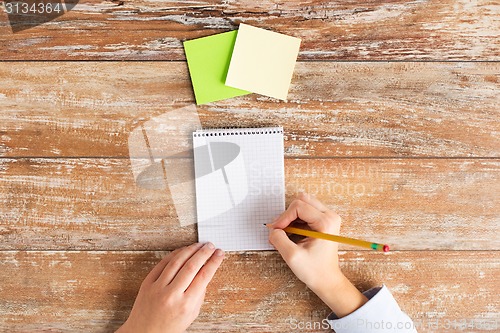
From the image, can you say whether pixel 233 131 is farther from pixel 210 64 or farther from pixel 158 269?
pixel 158 269

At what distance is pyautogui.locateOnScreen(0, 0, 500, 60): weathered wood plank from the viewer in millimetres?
1047

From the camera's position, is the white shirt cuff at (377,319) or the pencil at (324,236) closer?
the pencil at (324,236)

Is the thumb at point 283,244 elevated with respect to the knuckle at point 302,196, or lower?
lower

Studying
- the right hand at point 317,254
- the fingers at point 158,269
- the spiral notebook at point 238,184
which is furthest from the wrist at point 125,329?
the right hand at point 317,254

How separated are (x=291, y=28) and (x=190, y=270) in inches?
21.8

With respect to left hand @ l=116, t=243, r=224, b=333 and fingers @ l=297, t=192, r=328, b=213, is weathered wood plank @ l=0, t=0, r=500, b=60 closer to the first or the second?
fingers @ l=297, t=192, r=328, b=213

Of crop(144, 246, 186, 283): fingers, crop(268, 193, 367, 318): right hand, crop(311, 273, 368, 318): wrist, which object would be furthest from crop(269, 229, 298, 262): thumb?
crop(144, 246, 186, 283): fingers

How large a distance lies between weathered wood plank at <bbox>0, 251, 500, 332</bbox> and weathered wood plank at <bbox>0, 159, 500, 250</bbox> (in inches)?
1.3

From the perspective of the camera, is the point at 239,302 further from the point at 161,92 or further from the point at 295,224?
the point at 161,92

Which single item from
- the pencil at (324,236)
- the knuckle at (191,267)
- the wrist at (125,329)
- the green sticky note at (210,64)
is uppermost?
the green sticky note at (210,64)

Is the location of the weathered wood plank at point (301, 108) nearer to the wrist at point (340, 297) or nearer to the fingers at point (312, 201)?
the fingers at point (312, 201)

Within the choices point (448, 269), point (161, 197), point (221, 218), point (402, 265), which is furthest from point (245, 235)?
point (448, 269)

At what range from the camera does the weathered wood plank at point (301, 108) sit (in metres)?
1.06

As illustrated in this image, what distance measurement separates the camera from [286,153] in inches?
41.9
